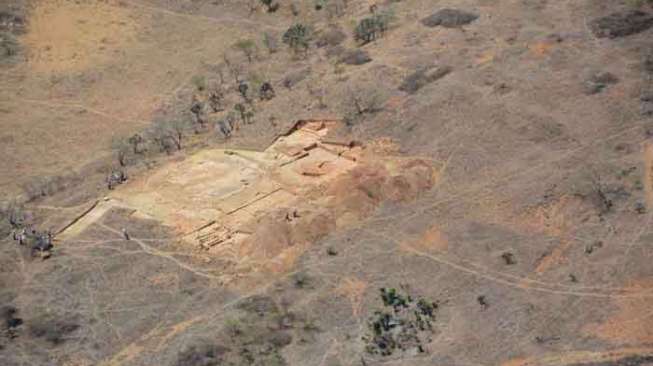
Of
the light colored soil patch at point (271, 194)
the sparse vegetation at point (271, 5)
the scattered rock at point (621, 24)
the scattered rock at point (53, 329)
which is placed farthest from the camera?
the sparse vegetation at point (271, 5)

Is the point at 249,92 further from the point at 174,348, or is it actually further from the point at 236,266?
the point at 174,348

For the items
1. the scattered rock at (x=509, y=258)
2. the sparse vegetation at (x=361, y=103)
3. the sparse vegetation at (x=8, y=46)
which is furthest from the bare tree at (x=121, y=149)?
the scattered rock at (x=509, y=258)

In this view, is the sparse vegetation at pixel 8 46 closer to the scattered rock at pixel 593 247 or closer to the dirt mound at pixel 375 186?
the dirt mound at pixel 375 186

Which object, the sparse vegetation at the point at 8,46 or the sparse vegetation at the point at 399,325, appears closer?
the sparse vegetation at the point at 399,325

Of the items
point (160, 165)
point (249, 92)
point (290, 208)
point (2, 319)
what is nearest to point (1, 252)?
point (2, 319)

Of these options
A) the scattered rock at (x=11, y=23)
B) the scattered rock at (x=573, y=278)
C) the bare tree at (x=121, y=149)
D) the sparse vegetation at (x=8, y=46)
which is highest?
the scattered rock at (x=11, y=23)

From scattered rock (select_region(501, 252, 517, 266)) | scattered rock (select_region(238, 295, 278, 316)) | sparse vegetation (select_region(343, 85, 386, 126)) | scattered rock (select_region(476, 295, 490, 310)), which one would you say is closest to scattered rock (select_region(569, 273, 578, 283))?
scattered rock (select_region(501, 252, 517, 266))
